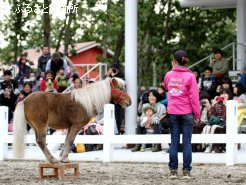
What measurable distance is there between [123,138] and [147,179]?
325 centimetres

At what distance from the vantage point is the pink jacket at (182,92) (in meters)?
10.4

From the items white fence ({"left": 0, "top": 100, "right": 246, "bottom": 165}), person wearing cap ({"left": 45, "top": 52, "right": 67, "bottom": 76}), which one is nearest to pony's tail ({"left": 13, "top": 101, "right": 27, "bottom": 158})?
white fence ({"left": 0, "top": 100, "right": 246, "bottom": 165})

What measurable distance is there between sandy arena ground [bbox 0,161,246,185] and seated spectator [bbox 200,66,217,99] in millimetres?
4655

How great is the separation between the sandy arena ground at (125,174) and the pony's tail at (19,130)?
43 cm

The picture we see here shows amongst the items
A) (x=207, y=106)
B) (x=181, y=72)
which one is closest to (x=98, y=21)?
(x=207, y=106)

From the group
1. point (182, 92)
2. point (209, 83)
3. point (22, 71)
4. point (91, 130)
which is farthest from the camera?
point (22, 71)

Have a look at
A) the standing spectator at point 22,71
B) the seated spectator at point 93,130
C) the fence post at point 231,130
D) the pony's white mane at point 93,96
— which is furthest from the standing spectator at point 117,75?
the pony's white mane at point 93,96

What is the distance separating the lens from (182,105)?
10.4 meters

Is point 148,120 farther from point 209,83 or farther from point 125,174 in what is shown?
point 125,174

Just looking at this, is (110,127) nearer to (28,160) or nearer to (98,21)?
(28,160)

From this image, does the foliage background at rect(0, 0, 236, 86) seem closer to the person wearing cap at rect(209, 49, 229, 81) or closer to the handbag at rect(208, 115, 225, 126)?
the person wearing cap at rect(209, 49, 229, 81)

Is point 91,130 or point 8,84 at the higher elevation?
A: point 8,84

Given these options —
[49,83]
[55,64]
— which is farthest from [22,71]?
[49,83]

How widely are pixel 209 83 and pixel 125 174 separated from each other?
6.75 meters
